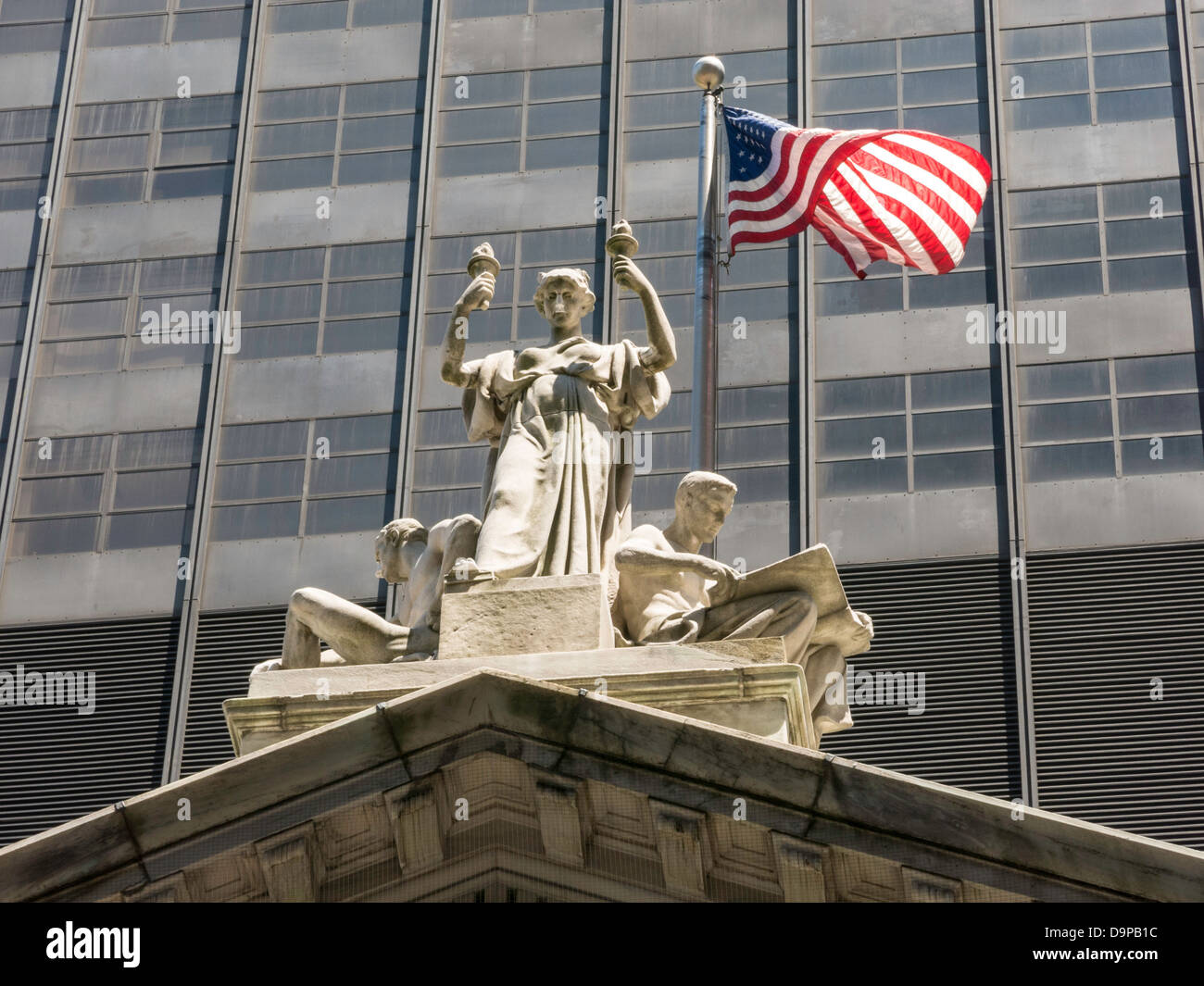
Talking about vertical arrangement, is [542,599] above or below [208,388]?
below

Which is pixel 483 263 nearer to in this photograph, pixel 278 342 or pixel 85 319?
pixel 278 342

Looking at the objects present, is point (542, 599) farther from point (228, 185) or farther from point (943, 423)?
point (228, 185)

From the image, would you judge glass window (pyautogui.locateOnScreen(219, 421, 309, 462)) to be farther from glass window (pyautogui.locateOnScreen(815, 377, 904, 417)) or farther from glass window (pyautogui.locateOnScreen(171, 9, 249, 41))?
glass window (pyautogui.locateOnScreen(171, 9, 249, 41))

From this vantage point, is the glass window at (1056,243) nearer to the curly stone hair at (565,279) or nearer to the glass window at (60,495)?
the glass window at (60,495)

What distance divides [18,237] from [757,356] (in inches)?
531

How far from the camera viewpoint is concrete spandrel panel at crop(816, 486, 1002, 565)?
35938 mm

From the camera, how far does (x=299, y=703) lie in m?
15.6

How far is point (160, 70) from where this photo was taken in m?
43.5

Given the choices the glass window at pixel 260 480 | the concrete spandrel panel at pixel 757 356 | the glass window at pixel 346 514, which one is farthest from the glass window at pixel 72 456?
the concrete spandrel panel at pixel 757 356

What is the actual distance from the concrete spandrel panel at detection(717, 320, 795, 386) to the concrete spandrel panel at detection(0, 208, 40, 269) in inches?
492

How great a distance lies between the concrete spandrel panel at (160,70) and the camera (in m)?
43.2

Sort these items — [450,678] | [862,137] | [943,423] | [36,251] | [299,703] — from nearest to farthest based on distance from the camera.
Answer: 1. [450,678]
2. [299,703]
3. [862,137]
4. [943,423]
5. [36,251]

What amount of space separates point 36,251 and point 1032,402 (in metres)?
17.4
